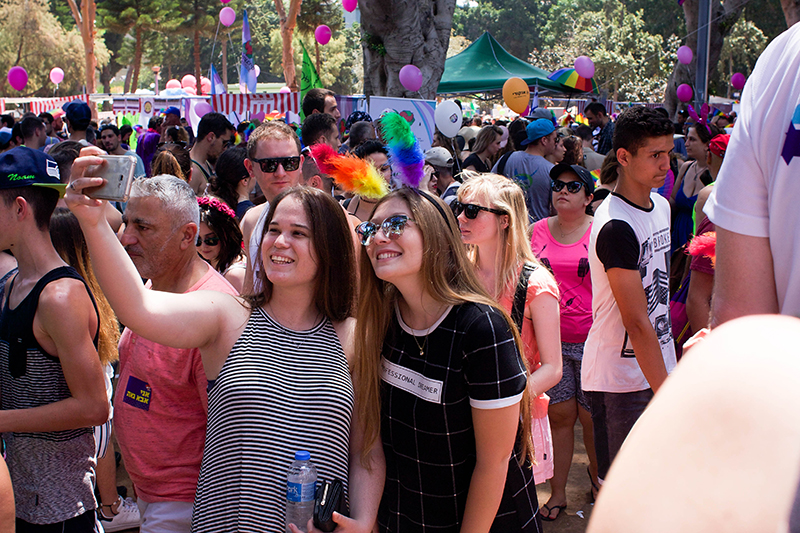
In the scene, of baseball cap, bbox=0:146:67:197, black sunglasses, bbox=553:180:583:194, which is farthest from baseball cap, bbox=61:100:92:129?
black sunglasses, bbox=553:180:583:194

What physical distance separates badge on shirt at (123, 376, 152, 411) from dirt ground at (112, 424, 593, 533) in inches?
85.4

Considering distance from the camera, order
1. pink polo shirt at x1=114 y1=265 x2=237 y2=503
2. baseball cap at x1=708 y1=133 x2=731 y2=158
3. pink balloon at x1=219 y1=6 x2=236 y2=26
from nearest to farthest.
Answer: pink polo shirt at x1=114 y1=265 x2=237 y2=503 < baseball cap at x1=708 y1=133 x2=731 y2=158 < pink balloon at x1=219 y1=6 x2=236 y2=26

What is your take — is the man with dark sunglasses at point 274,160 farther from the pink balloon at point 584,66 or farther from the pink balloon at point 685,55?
the pink balloon at point 685,55

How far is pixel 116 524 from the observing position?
12.8ft

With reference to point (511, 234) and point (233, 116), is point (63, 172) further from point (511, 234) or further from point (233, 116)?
point (233, 116)

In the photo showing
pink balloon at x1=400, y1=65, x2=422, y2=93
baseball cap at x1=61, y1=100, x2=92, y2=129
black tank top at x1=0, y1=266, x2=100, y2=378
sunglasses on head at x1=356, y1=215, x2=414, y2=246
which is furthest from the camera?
pink balloon at x1=400, y1=65, x2=422, y2=93

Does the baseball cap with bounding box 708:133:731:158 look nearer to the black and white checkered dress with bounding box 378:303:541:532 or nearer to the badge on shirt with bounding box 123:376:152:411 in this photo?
the black and white checkered dress with bounding box 378:303:541:532

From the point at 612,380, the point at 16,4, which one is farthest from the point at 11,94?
the point at 612,380

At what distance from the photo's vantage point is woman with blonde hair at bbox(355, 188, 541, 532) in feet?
6.53

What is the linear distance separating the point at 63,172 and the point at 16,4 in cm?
4884

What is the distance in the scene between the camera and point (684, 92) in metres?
17.6

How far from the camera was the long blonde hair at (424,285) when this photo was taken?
2.08m

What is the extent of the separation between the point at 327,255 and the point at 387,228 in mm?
229

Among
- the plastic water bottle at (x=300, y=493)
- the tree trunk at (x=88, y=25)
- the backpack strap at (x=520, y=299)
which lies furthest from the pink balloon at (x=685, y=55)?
the tree trunk at (x=88, y=25)
